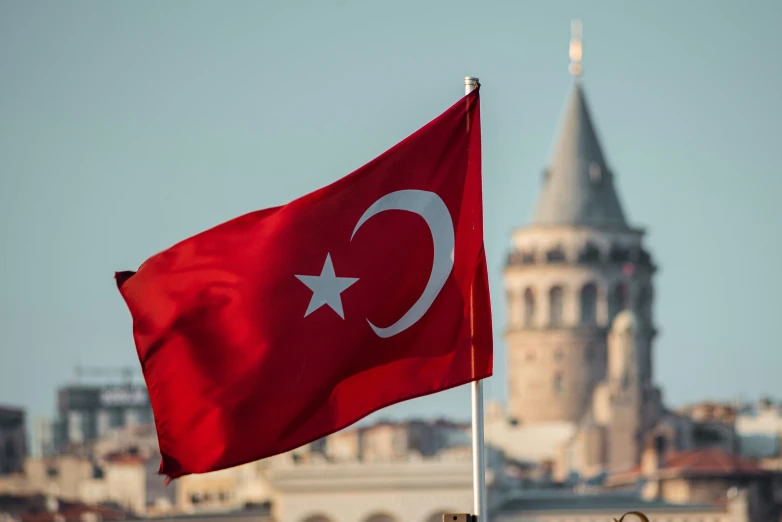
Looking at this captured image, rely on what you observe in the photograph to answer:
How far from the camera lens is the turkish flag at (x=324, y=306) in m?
16.6

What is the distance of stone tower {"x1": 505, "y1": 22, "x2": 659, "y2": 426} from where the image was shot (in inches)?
5871

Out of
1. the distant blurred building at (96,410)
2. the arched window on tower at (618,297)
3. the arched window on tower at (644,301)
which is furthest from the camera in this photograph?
the distant blurred building at (96,410)

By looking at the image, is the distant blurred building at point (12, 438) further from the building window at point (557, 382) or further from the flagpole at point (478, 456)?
the flagpole at point (478, 456)

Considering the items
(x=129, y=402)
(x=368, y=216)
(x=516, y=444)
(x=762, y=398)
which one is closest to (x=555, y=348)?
(x=516, y=444)

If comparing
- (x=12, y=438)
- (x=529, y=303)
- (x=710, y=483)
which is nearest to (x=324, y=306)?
(x=710, y=483)

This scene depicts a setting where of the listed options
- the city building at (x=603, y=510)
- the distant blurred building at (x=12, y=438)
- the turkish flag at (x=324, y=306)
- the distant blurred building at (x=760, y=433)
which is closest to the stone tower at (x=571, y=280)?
the distant blurred building at (x=760, y=433)

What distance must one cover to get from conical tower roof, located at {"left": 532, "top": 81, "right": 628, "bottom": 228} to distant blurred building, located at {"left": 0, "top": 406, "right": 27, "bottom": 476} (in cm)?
3395

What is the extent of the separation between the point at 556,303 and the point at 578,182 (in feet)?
21.9

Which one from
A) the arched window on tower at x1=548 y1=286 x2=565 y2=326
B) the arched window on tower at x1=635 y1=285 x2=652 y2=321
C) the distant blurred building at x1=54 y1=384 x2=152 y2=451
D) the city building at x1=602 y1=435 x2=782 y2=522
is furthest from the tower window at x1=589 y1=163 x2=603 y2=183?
the distant blurred building at x1=54 y1=384 x2=152 y2=451

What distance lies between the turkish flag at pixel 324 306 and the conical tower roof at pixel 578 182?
430 ft

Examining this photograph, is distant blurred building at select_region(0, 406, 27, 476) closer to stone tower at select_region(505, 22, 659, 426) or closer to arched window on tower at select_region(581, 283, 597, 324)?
stone tower at select_region(505, 22, 659, 426)

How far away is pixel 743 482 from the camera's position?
12538 cm

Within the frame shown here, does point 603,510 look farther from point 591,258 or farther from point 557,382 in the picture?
point 591,258

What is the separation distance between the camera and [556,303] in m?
Result: 152
